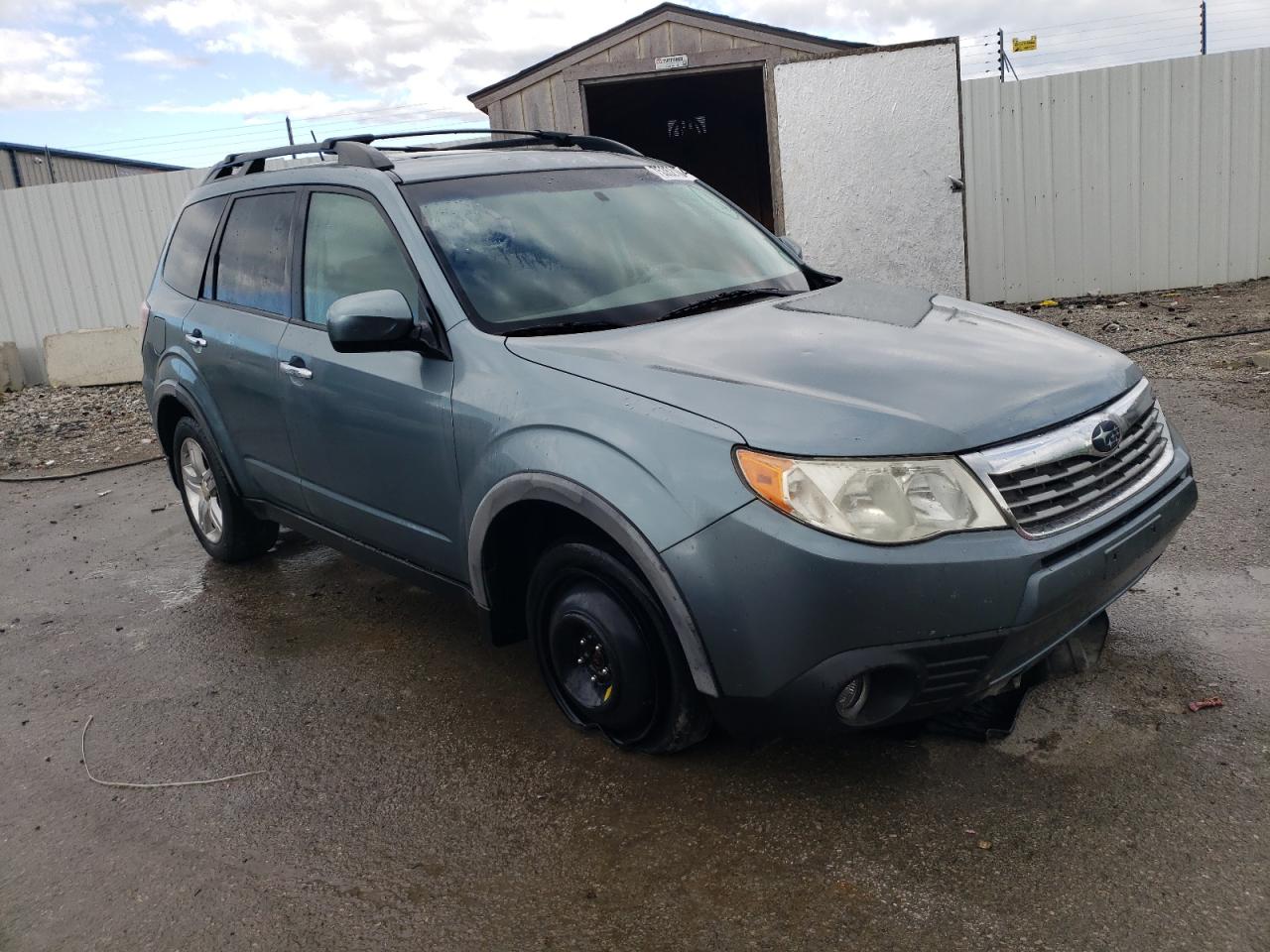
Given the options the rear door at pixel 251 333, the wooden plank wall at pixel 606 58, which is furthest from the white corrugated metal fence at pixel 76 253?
the rear door at pixel 251 333

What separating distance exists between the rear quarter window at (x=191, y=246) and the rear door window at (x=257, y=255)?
0.18 metres

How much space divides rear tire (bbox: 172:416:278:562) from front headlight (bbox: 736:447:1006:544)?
3.28 metres

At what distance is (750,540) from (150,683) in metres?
2.78

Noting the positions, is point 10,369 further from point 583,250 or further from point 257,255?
point 583,250

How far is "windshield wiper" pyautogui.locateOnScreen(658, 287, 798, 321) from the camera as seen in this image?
3428mm

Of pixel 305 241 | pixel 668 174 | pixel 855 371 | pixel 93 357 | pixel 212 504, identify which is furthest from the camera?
pixel 93 357

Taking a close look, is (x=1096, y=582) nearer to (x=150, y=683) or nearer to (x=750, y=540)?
(x=750, y=540)

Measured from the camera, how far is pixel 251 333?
4.38 m

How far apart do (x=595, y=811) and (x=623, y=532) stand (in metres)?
0.82

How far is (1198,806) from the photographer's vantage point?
271 centimetres

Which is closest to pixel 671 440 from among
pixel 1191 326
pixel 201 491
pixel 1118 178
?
pixel 201 491

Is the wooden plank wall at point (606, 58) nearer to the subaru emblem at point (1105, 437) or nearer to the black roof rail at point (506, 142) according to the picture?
the black roof rail at point (506, 142)

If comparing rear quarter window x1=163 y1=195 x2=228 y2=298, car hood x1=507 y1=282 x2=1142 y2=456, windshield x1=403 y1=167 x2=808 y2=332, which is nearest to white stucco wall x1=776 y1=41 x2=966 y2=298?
windshield x1=403 y1=167 x2=808 y2=332

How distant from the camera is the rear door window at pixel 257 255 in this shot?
4.28 m
